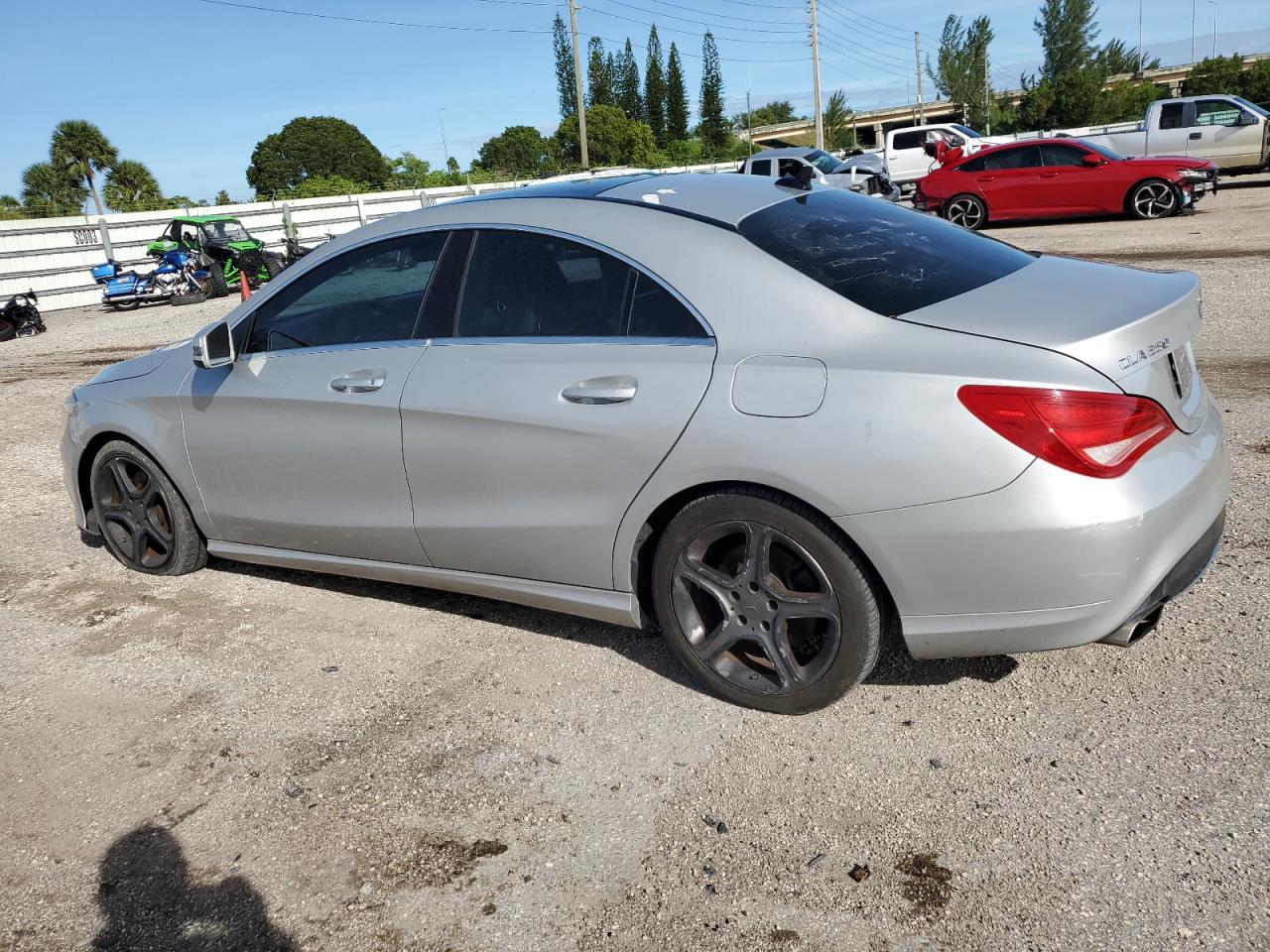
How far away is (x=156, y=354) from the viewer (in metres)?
4.96

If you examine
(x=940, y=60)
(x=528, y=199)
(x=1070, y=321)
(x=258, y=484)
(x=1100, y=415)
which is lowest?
(x=258, y=484)

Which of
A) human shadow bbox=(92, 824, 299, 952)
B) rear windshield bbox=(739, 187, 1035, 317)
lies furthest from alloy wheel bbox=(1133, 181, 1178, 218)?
human shadow bbox=(92, 824, 299, 952)

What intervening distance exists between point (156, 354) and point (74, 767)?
7.12 ft

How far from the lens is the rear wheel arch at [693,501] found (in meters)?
3.05

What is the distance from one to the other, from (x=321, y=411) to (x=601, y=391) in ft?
4.34

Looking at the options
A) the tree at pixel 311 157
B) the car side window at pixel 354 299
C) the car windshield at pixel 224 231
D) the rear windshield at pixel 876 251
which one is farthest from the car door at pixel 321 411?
the tree at pixel 311 157

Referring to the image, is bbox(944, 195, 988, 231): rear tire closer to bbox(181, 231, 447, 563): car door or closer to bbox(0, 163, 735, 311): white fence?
bbox(0, 163, 735, 311): white fence

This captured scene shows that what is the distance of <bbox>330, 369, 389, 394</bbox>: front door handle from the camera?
396 centimetres

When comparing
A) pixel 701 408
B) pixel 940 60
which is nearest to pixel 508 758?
pixel 701 408

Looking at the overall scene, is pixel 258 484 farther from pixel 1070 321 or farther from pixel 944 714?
pixel 1070 321

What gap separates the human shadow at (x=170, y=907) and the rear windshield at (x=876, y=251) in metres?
2.34

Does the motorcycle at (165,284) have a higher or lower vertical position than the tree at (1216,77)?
lower

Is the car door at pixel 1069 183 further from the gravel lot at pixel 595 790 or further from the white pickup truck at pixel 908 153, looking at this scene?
the gravel lot at pixel 595 790

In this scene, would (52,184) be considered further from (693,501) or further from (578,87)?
(693,501)
